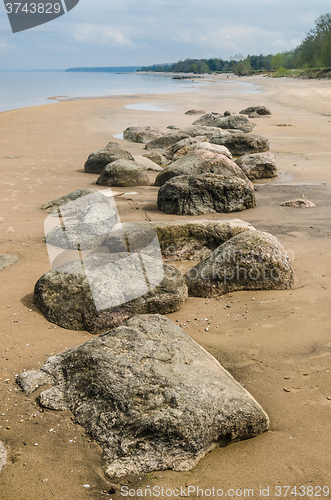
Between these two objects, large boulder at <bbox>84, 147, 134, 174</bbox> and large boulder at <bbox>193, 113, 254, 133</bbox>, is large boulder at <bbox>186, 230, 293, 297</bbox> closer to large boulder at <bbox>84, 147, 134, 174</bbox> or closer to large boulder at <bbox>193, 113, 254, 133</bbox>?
large boulder at <bbox>84, 147, 134, 174</bbox>

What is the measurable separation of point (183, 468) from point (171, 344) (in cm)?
82

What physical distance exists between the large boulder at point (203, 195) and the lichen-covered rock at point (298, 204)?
2.32 feet

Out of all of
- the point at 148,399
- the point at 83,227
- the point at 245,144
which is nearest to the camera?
the point at 148,399

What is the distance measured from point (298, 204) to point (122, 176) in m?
3.60

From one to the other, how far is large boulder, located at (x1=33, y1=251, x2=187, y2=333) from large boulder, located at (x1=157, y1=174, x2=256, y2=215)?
8.94 ft

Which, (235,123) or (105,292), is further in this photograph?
(235,123)

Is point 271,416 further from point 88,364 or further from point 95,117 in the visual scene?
point 95,117

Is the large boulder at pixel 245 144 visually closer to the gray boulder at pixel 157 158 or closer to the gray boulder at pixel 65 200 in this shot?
the gray boulder at pixel 157 158

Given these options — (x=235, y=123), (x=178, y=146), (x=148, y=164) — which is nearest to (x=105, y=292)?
(x=148, y=164)

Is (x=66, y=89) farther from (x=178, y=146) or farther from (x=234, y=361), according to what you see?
(x=234, y=361)

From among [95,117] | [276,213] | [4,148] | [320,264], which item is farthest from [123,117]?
[320,264]

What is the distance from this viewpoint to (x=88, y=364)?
2.71m

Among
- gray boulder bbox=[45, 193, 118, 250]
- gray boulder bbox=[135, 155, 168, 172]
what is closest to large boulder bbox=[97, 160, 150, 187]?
gray boulder bbox=[135, 155, 168, 172]

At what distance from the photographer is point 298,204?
23.0 ft
